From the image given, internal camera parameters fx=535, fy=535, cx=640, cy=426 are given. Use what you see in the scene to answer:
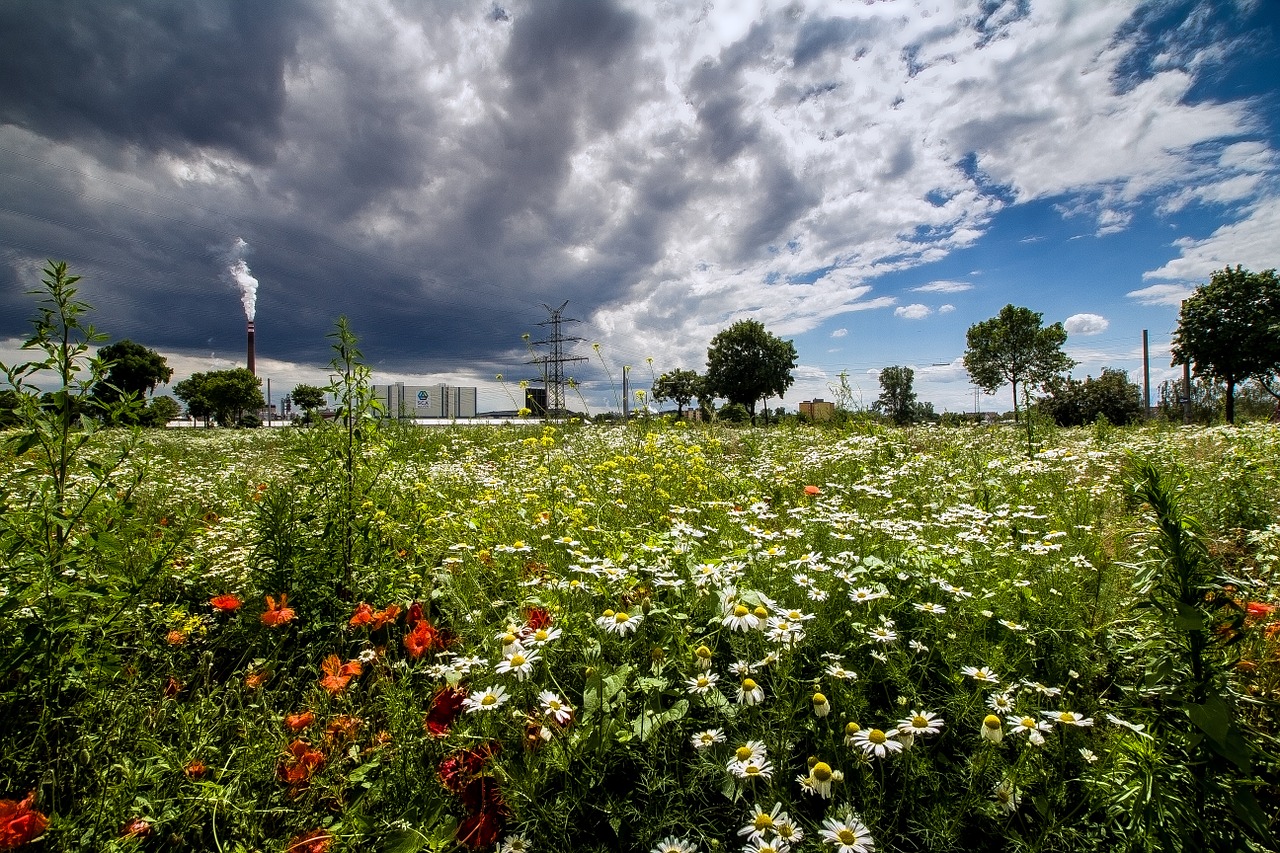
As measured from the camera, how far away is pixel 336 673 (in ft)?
7.02

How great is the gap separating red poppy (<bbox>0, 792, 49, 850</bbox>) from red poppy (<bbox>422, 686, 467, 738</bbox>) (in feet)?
3.21

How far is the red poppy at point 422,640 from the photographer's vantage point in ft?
7.38

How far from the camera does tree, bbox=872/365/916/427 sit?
1136 centimetres

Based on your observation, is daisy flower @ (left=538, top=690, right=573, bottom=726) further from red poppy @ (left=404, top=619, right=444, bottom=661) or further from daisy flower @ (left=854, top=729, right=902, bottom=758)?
daisy flower @ (left=854, top=729, right=902, bottom=758)

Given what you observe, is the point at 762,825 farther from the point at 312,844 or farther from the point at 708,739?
the point at 312,844

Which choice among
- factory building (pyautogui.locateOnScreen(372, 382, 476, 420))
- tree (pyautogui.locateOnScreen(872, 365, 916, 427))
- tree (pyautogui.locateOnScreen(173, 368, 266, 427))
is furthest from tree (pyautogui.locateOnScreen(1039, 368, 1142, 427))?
tree (pyautogui.locateOnScreen(173, 368, 266, 427))

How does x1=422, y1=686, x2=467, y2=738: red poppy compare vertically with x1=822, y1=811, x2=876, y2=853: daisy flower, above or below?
above

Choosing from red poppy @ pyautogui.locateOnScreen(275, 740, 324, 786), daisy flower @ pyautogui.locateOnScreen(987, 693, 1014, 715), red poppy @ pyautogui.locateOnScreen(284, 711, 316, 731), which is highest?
daisy flower @ pyautogui.locateOnScreen(987, 693, 1014, 715)

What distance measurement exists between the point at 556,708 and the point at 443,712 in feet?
1.35

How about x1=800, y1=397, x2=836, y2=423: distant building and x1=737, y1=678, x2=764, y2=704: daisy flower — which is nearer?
x1=737, y1=678, x2=764, y2=704: daisy flower

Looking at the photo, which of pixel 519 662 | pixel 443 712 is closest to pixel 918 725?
pixel 519 662

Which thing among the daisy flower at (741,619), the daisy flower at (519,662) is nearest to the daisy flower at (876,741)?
the daisy flower at (741,619)

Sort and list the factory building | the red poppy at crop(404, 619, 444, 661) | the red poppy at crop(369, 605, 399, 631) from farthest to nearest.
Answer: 1. the factory building
2. the red poppy at crop(369, 605, 399, 631)
3. the red poppy at crop(404, 619, 444, 661)

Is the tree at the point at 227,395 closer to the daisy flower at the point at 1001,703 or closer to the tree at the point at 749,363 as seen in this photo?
the tree at the point at 749,363
